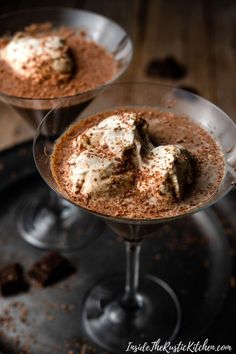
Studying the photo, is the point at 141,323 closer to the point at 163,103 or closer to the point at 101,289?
the point at 101,289

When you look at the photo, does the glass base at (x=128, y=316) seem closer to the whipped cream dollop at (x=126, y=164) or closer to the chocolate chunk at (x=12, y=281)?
the chocolate chunk at (x=12, y=281)

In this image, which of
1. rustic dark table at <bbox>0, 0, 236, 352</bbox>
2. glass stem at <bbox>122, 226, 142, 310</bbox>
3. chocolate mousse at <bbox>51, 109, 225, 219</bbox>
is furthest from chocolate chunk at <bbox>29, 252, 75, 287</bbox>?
rustic dark table at <bbox>0, 0, 236, 352</bbox>

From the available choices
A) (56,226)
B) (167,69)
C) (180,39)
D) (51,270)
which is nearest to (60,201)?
(56,226)

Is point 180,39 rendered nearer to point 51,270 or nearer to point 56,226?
point 56,226

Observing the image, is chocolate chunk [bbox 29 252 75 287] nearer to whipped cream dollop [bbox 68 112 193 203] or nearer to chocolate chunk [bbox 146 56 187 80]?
whipped cream dollop [bbox 68 112 193 203]

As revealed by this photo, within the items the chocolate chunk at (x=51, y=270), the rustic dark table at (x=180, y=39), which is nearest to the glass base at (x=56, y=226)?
the chocolate chunk at (x=51, y=270)
